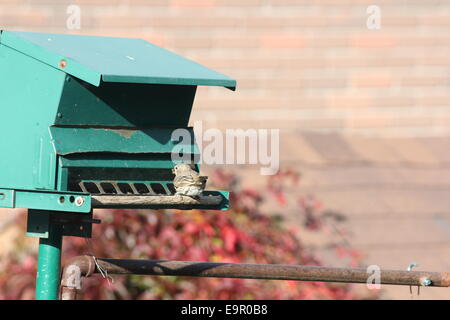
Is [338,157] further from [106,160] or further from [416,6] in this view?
[106,160]

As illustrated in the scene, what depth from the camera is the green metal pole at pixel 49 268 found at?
147 inches

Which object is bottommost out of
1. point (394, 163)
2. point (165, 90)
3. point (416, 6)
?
point (165, 90)

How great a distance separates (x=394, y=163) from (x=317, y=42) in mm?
1101

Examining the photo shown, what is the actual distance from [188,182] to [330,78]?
423 centimetres

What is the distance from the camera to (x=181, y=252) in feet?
19.4

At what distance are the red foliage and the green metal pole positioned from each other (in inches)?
71.0

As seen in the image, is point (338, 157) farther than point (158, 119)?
Yes

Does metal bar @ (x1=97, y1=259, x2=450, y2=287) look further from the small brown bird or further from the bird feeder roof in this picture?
the bird feeder roof

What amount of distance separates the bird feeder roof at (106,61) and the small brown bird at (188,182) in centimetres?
33

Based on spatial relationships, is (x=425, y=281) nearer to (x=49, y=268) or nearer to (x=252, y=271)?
(x=252, y=271)

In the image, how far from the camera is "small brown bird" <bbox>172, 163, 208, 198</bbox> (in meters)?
3.73

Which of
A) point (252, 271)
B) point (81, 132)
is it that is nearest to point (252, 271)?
point (252, 271)

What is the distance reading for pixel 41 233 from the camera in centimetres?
371
